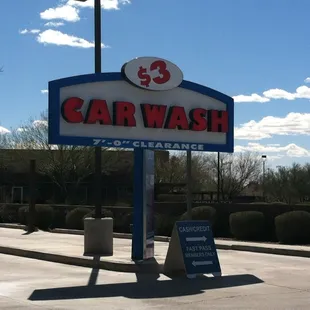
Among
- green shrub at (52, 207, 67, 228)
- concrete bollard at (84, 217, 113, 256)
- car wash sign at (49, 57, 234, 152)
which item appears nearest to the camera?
car wash sign at (49, 57, 234, 152)

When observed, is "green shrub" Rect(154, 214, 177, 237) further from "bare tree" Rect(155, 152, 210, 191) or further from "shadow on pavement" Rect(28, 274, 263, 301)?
"bare tree" Rect(155, 152, 210, 191)

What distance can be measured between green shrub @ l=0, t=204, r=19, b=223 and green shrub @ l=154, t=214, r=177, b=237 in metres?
10.6

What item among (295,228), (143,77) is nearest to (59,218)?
(295,228)

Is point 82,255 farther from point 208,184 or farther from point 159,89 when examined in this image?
point 208,184

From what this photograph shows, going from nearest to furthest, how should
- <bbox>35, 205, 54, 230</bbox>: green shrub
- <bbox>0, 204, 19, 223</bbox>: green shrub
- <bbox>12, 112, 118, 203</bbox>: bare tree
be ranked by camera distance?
<bbox>35, 205, 54, 230</bbox>: green shrub < <bbox>0, 204, 19, 223</bbox>: green shrub < <bbox>12, 112, 118, 203</bbox>: bare tree

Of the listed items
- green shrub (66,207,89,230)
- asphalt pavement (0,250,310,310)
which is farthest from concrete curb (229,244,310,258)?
green shrub (66,207,89,230)

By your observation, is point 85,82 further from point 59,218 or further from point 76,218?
point 59,218

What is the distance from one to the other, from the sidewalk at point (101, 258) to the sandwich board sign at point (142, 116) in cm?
78

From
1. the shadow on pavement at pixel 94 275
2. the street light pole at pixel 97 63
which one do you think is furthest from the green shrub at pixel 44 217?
the shadow on pavement at pixel 94 275

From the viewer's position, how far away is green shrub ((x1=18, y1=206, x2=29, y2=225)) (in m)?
28.4

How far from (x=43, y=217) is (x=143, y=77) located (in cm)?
1457

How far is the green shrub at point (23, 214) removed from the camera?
2836 cm

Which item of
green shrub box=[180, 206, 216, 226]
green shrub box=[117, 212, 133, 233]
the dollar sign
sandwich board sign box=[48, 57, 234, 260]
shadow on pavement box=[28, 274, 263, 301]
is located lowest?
shadow on pavement box=[28, 274, 263, 301]

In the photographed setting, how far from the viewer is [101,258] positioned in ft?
47.0
